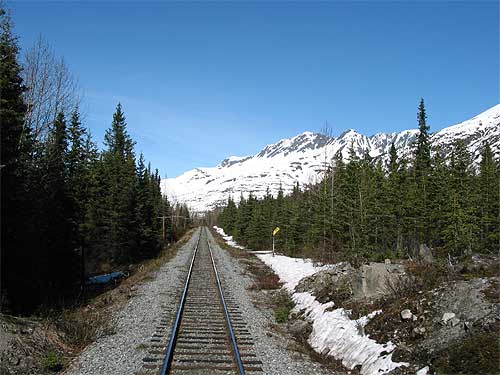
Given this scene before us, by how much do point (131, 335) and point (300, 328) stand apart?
4.64 metres

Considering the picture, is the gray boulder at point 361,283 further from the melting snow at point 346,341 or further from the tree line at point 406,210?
the tree line at point 406,210

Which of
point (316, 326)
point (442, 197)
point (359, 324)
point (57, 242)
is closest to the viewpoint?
point (359, 324)

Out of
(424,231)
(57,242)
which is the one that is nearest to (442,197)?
(424,231)

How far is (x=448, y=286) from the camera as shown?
8.27 m

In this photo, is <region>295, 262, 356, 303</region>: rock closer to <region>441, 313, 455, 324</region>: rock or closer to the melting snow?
the melting snow

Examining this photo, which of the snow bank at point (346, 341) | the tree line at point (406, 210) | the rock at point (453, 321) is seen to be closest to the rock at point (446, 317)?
the rock at point (453, 321)

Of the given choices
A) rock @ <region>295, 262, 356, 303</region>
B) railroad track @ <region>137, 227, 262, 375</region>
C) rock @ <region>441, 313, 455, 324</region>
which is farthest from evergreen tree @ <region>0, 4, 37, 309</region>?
rock @ <region>441, 313, 455, 324</region>

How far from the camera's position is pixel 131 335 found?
30.1 feet

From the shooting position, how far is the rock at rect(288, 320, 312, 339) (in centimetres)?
1040

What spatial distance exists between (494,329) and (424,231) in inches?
760

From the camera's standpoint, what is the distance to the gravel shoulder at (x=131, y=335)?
23.7 ft

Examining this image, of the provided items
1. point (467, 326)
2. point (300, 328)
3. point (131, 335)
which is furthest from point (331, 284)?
point (131, 335)

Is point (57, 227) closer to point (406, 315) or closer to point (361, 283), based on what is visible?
point (361, 283)

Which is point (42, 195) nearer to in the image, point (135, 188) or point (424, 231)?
point (135, 188)
